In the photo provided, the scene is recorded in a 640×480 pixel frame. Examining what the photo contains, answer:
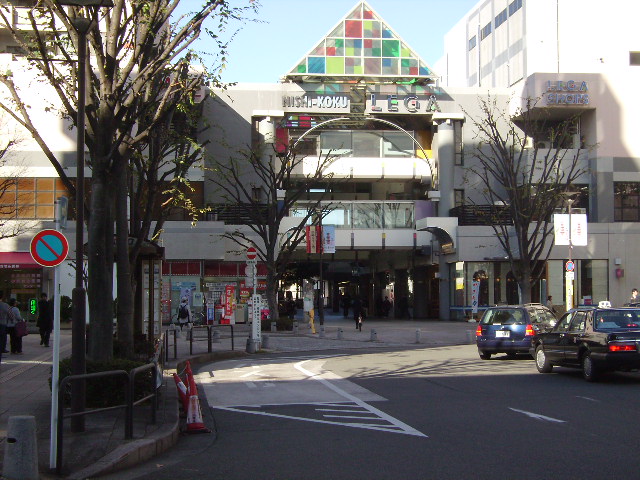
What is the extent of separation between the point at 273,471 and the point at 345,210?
40472mm

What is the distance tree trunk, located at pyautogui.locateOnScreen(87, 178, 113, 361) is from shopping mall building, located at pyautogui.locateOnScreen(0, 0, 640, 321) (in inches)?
1251

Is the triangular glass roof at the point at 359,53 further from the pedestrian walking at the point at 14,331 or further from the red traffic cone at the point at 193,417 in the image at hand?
the red traffic cone at the point at 193,417

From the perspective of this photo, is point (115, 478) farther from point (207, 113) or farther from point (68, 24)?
point (207, 113)

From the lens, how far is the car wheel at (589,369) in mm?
16297

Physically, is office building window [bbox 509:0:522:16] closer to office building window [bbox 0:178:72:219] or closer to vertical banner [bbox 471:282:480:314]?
vertical banner [bbox 471:282:480:314]

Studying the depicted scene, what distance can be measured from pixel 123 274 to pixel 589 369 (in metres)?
9.67

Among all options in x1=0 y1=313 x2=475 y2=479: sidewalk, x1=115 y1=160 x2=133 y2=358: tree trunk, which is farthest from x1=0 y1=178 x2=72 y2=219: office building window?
x1=115 y1=160 x2=133 y2=358: tree trunk

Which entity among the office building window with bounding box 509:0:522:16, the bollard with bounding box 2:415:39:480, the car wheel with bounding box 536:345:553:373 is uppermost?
the office building window with bounding box 509:0:522:16

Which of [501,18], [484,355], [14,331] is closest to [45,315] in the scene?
[14,331]

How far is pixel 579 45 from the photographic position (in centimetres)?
5738

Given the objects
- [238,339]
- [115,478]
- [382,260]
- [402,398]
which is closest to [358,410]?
[402,398]

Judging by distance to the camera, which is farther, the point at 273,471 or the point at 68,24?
the point at 68,24

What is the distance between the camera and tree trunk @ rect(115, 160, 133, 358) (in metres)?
14.6

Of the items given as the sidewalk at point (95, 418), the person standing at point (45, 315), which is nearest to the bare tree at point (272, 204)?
the sidewalk at point (95, 418)
